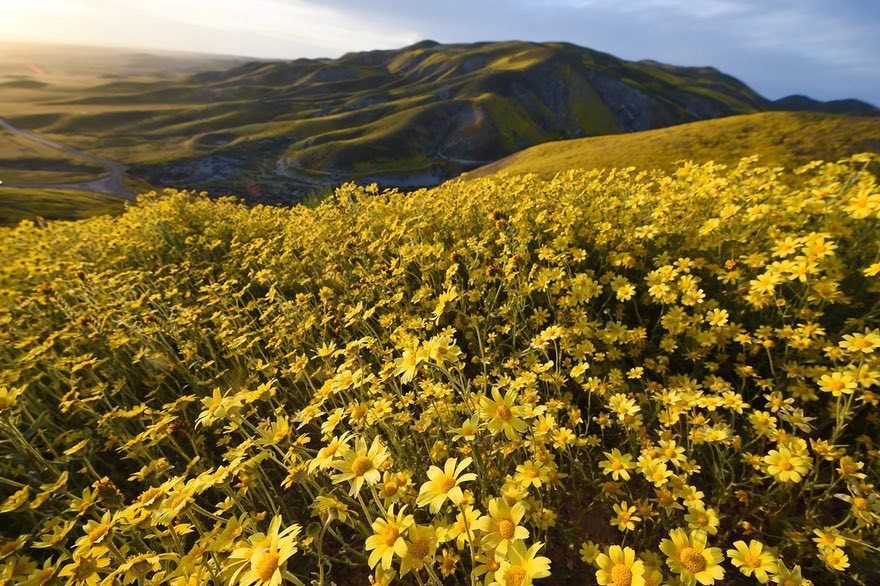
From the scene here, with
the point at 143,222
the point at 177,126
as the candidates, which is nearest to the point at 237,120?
the point at 177,126

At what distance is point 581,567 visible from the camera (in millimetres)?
3062

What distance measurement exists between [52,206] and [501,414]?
63835mm

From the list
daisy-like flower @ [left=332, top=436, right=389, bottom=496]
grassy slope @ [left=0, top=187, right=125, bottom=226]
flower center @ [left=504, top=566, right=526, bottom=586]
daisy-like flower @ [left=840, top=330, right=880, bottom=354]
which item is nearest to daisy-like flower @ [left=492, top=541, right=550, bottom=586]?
flower center @ [left=504, top=566, right=526, bottom=586]

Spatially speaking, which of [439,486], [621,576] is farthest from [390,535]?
[621,576]

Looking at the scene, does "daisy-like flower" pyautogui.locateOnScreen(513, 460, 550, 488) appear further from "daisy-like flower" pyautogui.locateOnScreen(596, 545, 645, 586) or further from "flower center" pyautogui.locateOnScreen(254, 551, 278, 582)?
"flower center" pyautogui.locateOnScreen(254, 551, 278, 582)

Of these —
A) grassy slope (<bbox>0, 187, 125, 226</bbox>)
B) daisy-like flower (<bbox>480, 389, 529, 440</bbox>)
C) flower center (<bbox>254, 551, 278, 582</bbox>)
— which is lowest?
grassy slope (<bbox>0, 187, 125, 226</bbox>)

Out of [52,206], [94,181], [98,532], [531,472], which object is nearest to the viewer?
[531,472]

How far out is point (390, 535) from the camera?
82.3 inches

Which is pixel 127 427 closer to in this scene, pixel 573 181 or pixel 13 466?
pixel 13 466

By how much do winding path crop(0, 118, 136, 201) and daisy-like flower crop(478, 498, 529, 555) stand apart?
8494cm

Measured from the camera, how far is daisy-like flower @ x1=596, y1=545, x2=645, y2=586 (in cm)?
186

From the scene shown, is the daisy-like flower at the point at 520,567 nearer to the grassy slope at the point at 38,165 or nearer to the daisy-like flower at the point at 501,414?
the daisy-like flower at the point at 501,414

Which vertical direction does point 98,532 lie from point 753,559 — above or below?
below

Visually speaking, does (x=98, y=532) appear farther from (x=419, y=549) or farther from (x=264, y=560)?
(x=419, y=549)
